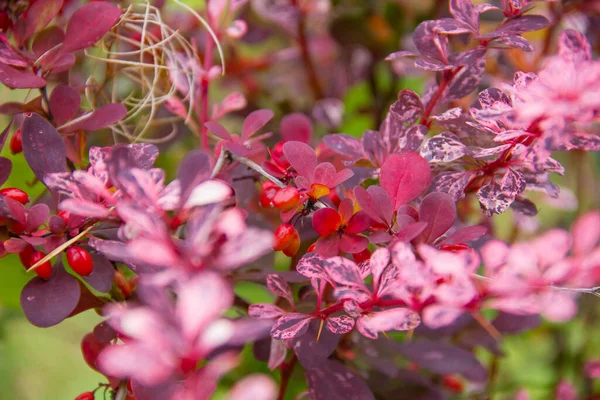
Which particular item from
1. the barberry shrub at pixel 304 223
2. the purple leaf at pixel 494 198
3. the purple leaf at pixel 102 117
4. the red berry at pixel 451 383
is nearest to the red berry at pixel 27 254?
the barberry shrub at pixel 304 223

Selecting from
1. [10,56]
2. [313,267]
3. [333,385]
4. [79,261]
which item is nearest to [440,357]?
[333,385]

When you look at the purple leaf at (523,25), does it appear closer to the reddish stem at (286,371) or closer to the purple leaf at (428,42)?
the purple leaf at (428,42)

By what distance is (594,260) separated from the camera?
245 mm

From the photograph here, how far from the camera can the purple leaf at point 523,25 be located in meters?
0.38

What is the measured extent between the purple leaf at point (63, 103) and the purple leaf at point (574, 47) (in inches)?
14.2

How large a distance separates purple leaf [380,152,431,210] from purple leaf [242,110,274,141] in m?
0.11

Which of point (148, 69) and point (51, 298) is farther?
point (148, 69)

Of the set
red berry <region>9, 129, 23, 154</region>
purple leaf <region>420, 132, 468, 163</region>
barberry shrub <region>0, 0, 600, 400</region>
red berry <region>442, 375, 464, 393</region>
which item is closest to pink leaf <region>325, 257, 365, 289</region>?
barberry shrub <region>0, 0, 600, 400</region>

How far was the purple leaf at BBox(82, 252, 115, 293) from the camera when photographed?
377 millimetres

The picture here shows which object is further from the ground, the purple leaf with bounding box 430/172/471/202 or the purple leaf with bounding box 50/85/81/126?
the purple leaf with bounding box 50/85/81/126

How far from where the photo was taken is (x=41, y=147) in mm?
393

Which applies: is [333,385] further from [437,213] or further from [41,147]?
[41,147]

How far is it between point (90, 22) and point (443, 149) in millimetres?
287

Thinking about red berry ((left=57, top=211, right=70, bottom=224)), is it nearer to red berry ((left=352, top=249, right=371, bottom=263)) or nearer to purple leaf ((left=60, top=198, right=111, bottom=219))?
purple leaf ((left=60, top=198, right=111, bottom=219))
